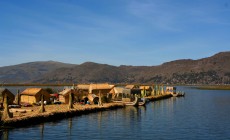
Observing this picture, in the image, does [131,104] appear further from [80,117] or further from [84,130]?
[84,130]

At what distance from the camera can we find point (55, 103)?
61219 mm

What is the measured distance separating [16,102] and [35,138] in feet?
87.4

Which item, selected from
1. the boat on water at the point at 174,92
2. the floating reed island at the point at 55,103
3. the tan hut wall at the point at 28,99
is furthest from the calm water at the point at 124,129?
the boat on water at the point at 174,92

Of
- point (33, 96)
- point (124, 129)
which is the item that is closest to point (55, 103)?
point (33, 96)

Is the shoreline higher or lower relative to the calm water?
higher

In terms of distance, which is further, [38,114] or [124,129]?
[38,114]

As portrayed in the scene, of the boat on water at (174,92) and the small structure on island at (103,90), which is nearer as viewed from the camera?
the small structure on island at (103,90)

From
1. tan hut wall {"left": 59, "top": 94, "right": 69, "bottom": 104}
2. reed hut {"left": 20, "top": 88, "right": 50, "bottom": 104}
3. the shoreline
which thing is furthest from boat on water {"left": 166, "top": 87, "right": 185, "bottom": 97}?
reed hut {"left": 20, "top": 88, "right": 50, "bottom": 104}

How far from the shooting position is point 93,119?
1813 inches

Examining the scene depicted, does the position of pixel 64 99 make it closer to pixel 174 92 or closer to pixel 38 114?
pixel 38 114

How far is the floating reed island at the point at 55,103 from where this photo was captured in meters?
39.4

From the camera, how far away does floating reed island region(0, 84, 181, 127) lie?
3944 cm

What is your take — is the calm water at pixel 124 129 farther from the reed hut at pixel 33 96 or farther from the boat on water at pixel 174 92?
the boat on water at pixel 174 92

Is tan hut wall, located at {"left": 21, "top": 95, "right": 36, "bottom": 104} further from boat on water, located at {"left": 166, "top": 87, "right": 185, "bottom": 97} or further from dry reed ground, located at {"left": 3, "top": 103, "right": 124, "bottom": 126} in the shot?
boat on water, located at {"left": 166, "top": 87, "right": 185, "bottom": 97}
